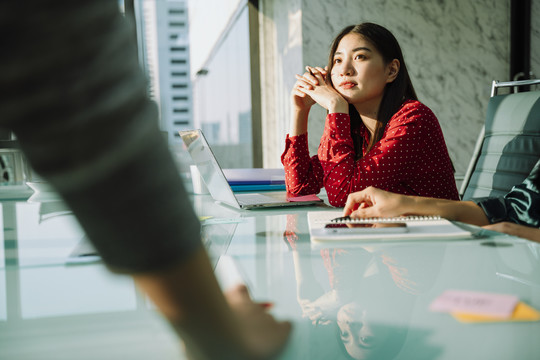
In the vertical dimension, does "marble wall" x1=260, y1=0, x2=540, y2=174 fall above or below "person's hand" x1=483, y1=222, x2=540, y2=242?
above

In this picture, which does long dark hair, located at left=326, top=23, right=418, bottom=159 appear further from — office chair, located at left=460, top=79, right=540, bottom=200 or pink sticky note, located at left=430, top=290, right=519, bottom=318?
pink sticky note, located at left=430, top=290, right=519, bottom=318

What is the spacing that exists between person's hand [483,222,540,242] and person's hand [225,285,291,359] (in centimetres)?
98

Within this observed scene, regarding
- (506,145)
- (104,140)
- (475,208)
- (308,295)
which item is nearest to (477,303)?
(308,295)

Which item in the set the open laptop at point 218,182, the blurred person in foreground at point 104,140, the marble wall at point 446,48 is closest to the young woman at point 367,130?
the open laptop at point 218,182

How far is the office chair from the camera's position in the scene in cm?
177

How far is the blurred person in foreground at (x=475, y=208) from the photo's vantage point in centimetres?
108

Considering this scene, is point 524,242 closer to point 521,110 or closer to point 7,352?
point 7,352

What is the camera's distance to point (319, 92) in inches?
65.7

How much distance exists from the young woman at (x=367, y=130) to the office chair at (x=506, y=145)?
1.09ft

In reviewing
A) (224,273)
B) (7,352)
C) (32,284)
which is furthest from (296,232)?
(7,352)

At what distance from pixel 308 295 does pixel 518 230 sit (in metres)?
0.81

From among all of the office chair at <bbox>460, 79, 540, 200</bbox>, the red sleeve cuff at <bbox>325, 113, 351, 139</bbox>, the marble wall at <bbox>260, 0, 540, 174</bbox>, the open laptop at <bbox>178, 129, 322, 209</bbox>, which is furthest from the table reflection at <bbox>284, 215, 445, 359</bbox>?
the marble wall at <bbox>260, 0, 540, 174</bbox>

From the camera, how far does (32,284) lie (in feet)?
2.24

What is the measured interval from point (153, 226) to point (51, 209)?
143 cm
